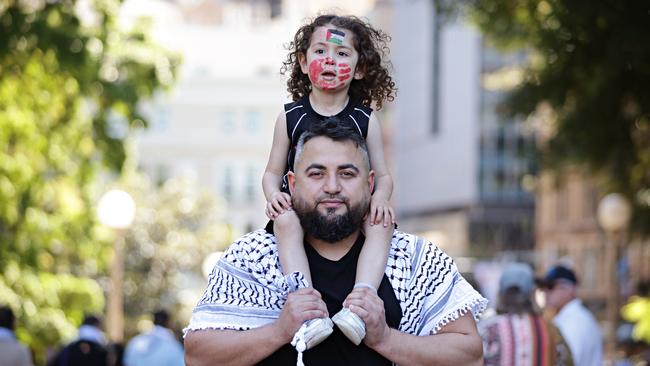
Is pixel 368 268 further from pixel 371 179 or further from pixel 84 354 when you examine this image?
pixel 84 354

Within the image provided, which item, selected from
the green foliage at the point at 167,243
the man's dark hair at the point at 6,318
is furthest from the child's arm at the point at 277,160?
the green foliage at the point at 167,243

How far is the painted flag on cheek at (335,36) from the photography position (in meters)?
6.00

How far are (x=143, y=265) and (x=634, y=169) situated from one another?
95.4 feet

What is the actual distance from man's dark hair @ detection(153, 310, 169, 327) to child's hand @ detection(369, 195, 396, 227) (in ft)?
34.9

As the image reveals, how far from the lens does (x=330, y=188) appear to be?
17.8 ft

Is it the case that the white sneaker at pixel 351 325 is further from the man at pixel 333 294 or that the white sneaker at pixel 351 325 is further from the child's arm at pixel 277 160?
the child's arm at pixel 277 160

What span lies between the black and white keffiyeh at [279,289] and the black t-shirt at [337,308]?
51mm

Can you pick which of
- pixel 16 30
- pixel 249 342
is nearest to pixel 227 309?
pixel 249 342

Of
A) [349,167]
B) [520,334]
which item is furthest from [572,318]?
[349,167]

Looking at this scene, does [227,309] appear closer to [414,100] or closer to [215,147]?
[215,147]

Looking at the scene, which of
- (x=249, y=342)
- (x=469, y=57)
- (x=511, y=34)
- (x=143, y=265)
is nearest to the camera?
(x=249, y=342)

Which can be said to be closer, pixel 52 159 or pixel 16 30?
pixel 16 30

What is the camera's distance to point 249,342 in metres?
5.32

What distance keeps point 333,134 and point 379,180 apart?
0.44 metres
